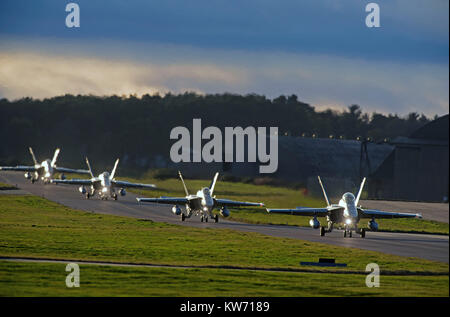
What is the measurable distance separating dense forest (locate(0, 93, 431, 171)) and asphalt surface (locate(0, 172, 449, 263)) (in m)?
5.14

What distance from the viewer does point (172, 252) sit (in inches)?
1836

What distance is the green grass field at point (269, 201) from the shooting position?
56.8 meters

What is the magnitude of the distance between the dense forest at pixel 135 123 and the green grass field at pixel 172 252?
10.1 meters

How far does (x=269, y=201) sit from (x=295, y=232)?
4.35 metres

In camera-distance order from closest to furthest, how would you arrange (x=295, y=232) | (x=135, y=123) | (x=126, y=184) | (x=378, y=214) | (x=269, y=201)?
(x=378, y=214)
(x=269, y=201)
(x=295, y=232)
(x=135, y=123)
(x=126, y=184)

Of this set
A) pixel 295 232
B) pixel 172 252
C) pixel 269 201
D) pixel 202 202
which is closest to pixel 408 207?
pixel 172 252

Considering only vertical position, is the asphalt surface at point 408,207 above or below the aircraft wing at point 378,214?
above

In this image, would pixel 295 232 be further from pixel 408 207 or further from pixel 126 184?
pixel 126 184

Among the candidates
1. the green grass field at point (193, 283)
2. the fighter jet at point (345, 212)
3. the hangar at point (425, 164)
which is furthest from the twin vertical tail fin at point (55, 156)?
the green grass field at point (193, 283)

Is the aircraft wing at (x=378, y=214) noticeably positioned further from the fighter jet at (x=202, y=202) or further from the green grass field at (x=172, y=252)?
the fighter jet at (x=202, y=202)

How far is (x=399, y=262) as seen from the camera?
4481cm

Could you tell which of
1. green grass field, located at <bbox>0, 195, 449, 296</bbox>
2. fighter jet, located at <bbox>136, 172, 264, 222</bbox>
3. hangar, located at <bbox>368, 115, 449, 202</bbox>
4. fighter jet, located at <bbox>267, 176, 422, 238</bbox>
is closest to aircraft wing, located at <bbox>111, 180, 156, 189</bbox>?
fighter jet, located at <bbox>136, 172, 264, 222</bbox>
